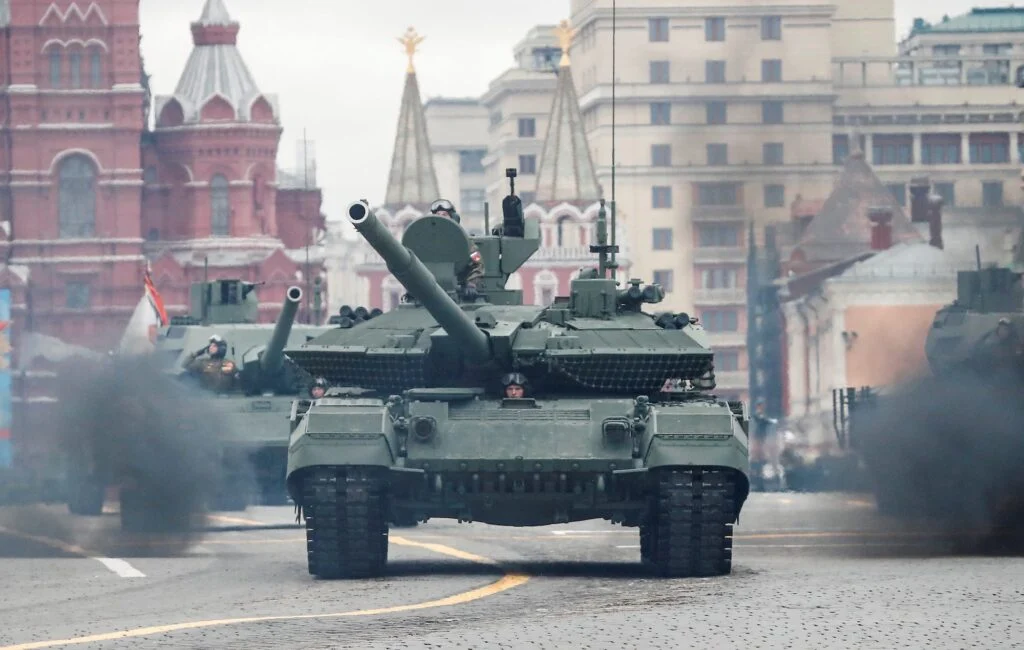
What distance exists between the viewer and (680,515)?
816 inches

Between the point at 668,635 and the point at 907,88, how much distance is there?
12470 cm

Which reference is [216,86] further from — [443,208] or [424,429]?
[424,429]

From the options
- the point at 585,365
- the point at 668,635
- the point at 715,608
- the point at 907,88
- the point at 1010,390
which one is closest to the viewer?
the point at 668,635

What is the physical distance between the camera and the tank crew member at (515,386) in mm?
21828

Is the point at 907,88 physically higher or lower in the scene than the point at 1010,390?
higher

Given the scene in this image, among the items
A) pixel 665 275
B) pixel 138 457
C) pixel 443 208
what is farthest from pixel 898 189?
pixel 443 208

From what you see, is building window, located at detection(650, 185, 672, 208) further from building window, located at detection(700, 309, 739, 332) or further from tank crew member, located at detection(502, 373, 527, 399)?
tank crew member, located at detection(502, 373, 527, 399)

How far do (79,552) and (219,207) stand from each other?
77.6 metres

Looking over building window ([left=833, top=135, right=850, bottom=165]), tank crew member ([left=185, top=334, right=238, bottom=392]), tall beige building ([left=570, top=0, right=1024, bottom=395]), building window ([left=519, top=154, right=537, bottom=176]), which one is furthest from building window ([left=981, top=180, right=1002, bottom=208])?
tank crew member ([left=185, top=334, right=238, bottom=392])

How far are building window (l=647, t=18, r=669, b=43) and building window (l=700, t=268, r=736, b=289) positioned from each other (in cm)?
1120

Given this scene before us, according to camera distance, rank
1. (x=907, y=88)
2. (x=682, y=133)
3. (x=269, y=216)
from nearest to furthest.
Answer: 1. (x=682, y=133)
2. (x=269, y=216)
3. (x=907, y=88)

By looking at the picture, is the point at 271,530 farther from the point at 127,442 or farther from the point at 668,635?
the point at 668,635

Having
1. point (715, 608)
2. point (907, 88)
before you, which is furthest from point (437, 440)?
point (907, 88)

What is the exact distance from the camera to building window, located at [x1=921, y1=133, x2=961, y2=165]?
13612 centimetres
